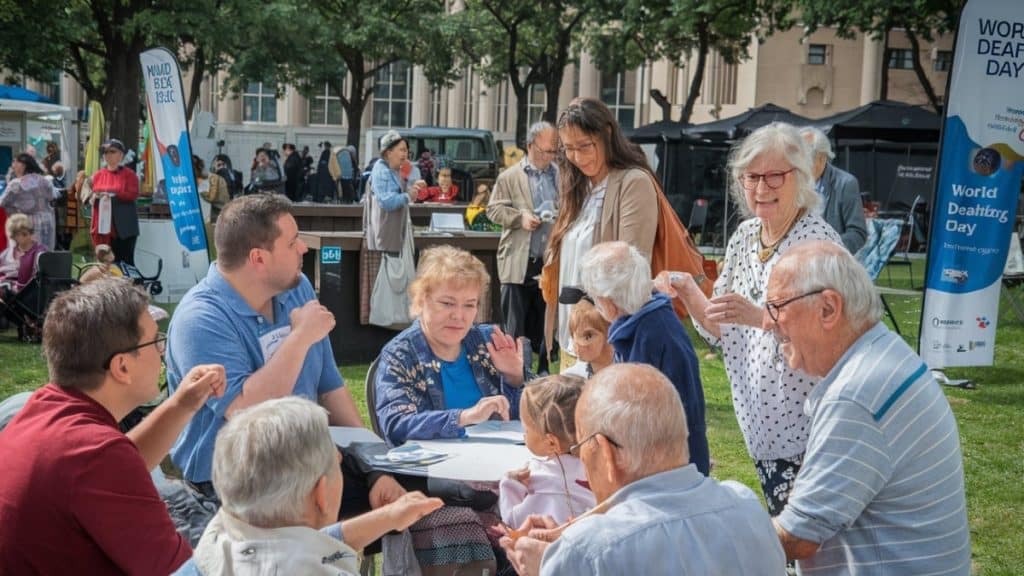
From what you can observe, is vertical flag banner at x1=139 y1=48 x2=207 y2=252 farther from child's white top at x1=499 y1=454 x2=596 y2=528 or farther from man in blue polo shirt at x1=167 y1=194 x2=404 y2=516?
child's white top at x1=499 y1=454 x2=596 y2=528

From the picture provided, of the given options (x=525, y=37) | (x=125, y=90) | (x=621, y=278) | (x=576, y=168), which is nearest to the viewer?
(x=621, y=278)

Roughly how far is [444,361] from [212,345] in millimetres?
797

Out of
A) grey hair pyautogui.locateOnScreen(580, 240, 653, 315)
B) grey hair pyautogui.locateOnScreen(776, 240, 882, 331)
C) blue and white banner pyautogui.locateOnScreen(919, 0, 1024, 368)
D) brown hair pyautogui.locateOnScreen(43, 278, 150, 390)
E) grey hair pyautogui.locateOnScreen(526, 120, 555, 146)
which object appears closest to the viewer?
grey hair pyautogui.locateOnScreen(776, 240, 882, 331)

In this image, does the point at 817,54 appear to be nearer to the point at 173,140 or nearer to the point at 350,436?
the point at 173,140

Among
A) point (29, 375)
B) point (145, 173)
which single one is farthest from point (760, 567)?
point (145, 173)

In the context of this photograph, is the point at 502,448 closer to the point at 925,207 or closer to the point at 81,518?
the point at 81,518

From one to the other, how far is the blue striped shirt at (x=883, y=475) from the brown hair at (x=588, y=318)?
1.65m

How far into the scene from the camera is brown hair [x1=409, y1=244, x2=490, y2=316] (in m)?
4.01

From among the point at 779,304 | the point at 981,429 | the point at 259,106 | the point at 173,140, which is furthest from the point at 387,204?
the point at 259,106

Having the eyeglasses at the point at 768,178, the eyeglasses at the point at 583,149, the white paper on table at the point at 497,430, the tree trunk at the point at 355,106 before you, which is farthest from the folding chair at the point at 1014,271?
the tree trunk at the point at 355,106

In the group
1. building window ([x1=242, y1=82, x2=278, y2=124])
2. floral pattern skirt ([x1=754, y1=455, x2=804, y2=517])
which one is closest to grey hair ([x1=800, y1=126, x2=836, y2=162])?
floral pattern skirt ([x1=754, y1=455, x2=804, y2=517])

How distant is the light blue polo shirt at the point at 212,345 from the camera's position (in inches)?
145

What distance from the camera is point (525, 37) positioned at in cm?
3588

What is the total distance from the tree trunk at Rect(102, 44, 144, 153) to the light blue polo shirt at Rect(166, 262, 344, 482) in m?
20.7
